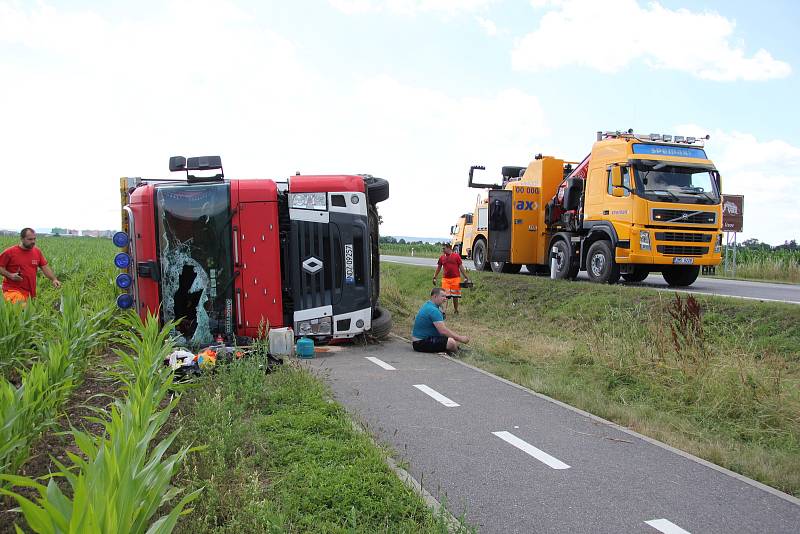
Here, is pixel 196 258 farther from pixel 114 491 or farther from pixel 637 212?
pixel 637 212

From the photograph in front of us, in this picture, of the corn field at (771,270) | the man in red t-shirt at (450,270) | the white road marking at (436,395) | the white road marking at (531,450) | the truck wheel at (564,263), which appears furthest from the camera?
the corn field at (771,270)

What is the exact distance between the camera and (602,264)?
16.0 metres

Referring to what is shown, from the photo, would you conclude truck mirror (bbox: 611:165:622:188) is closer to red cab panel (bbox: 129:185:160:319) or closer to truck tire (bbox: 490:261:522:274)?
truck tire (bbox: 490:261:522:274)

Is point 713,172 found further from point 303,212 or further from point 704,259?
point 303,212

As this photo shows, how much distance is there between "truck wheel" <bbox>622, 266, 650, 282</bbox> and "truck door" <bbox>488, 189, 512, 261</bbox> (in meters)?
3.58

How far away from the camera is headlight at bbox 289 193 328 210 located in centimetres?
978

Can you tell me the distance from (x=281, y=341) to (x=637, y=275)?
11.4 m

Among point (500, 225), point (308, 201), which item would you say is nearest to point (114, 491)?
point (308, 201)

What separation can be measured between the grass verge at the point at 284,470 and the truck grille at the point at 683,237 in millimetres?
10618

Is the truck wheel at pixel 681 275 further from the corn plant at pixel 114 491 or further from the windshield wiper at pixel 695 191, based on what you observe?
the corn plant at pixel 114 491

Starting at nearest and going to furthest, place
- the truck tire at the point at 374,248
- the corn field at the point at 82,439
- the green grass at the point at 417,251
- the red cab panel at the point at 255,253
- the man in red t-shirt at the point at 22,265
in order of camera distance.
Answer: the corn field at the point at 82,439 < the red cab panel at the point at 255,253 < the man in red t-shirt at the point at 22,265 < the truck tire at the point at 374,248 < the green grass at the point at 417,251

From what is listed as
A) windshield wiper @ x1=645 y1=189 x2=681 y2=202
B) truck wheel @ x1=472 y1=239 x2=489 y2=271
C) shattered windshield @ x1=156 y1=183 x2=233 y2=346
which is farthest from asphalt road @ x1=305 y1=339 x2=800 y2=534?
truck wheel @ x1=472 y1=239 x2=489 y2=271

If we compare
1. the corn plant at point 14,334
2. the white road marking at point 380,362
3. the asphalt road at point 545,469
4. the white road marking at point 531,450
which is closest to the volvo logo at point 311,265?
the white road marking at point 380,362

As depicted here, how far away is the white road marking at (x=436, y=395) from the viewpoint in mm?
7027
